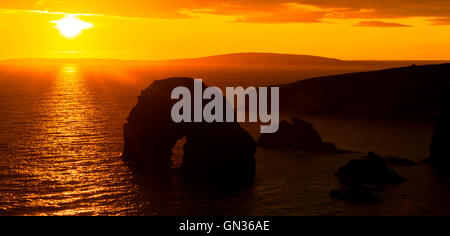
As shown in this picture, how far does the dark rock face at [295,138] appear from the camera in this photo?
3088 inches

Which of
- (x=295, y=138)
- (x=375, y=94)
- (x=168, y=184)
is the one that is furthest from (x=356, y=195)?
(x=375, y=94)

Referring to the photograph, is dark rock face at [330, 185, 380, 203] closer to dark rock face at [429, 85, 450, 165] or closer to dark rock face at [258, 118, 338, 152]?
dark rock face at [429, 85, 450, 165]

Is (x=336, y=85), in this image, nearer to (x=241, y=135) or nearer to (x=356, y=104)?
(x=356, y=104)

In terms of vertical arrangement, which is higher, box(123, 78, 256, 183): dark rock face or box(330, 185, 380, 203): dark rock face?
box(123, 78, 256, 183): dark rock face

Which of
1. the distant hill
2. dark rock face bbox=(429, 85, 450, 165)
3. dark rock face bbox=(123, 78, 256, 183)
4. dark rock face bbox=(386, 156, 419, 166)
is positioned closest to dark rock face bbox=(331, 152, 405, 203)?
dark rock face bbox=(386, 156, 419, 166)

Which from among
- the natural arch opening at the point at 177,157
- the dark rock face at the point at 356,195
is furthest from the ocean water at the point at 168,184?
the dark rock face at the point at 356,195

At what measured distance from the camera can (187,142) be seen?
61.2 m

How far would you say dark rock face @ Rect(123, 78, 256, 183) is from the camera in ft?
189

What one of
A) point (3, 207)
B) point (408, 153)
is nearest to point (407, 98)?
point (408, 153)

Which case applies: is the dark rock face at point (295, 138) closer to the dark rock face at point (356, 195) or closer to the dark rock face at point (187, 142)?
the dark rock face at point (187, 142)

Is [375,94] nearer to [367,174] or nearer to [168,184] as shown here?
[367,174]

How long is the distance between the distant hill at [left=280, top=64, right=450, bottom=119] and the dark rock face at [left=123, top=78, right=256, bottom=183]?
7480 centimetres
